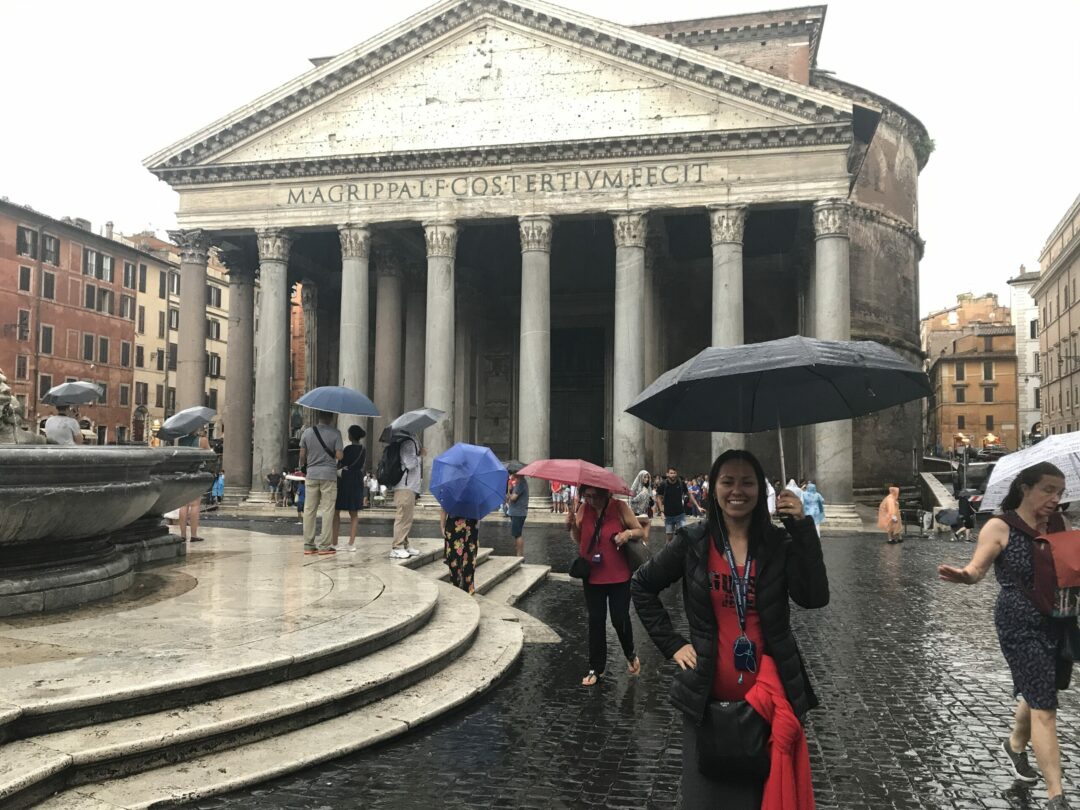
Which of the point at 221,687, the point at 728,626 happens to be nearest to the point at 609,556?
the point at 221,687

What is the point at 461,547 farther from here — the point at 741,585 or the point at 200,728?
the point at 741,585

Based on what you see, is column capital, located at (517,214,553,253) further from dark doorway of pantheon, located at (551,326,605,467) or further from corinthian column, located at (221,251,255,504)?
dark doorway of pantheon, located at (551,326,605,467)

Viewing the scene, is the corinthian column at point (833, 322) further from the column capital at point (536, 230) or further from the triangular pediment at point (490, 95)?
the column capital at point (536, 230)

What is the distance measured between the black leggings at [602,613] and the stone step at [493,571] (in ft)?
11.7

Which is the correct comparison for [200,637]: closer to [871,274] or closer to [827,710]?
[827,710]

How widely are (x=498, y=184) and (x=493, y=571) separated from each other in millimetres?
14454

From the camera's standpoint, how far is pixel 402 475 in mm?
9688

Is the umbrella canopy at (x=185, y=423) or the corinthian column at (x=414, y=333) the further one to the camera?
the corinthian column at (x=414, y=333)

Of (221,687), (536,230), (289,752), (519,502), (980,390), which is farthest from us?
(980,390)

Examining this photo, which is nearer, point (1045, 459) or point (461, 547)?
point (1045, 459)

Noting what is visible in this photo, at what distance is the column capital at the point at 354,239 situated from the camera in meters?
23.3

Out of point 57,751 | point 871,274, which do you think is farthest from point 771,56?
point 57,751

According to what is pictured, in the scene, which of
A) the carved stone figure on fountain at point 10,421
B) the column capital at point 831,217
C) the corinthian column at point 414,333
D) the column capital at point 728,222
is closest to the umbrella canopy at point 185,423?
the carved stone figure on fountain at point 10,421

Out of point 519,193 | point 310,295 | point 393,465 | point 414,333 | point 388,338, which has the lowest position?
point 393,465
